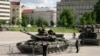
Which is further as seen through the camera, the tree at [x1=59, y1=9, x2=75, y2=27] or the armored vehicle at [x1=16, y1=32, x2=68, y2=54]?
the tree at [x1=59, y1=9, x2=75, y2=27]

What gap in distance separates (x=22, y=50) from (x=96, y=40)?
13837mm

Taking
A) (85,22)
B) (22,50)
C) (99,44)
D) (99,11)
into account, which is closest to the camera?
(22,50)

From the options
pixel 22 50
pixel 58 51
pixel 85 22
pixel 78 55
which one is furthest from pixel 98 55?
pixel 85 22

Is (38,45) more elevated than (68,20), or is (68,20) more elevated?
(38,45)

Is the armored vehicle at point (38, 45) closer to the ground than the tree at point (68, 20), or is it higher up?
higher up

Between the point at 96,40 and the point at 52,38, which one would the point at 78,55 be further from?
the point at 96,40

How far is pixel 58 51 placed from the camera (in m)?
27.7

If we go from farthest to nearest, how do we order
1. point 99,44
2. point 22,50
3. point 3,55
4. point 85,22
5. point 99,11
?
point 85,22, point 99,11, point 99,44, point 22,50, point 3,55

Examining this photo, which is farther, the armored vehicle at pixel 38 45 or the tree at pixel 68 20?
the tree at pixel 68 20

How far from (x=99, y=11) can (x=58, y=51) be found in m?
71.0

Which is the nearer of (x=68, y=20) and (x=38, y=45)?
(x=38, y=45)

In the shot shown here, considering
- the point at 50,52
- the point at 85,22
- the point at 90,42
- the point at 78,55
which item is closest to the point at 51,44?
the point at 50,52

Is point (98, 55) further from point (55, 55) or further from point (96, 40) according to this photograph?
point (96, 40)

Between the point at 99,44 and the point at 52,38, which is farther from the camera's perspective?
the point at 99,44
